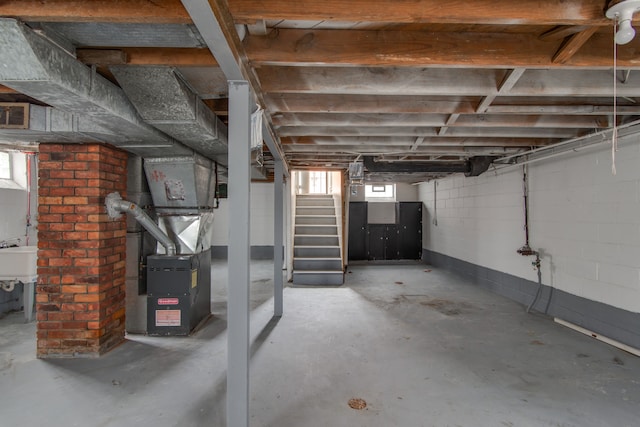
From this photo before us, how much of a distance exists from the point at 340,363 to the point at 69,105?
8.27 ft

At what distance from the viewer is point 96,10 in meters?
1.20

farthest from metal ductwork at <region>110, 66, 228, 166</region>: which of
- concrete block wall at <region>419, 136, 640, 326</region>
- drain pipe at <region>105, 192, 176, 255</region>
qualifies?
concrete block wall at <region>419, 136, 640, 326</region>

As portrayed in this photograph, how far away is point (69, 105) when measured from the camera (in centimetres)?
172

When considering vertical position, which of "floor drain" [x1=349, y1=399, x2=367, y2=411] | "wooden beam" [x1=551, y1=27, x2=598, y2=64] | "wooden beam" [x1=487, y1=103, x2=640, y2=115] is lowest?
"floor drain" [x1=349, y1=399, x2=367, y2=411]

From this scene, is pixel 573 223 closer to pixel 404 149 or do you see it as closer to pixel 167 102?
pixel 404 149

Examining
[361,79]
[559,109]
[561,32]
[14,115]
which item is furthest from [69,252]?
[559,109]

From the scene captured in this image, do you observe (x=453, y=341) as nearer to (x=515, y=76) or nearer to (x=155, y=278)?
(x=515, y=76)

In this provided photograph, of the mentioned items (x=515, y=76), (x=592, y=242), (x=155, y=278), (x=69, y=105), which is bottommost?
(x=155, y=278)

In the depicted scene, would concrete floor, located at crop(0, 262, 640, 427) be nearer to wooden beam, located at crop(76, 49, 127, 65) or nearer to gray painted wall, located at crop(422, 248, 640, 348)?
gray painted wall, located at crop(422, 248, 640, 348)

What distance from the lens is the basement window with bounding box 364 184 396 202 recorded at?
7676mm

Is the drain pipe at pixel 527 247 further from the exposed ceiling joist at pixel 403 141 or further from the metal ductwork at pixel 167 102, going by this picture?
the metal ductwork at pixel 167 102

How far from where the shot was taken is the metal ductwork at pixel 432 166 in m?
4.52

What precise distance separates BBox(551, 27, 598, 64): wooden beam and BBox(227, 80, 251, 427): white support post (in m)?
1.66

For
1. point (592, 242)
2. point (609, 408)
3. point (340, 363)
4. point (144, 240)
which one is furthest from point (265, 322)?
point (592, 242)
